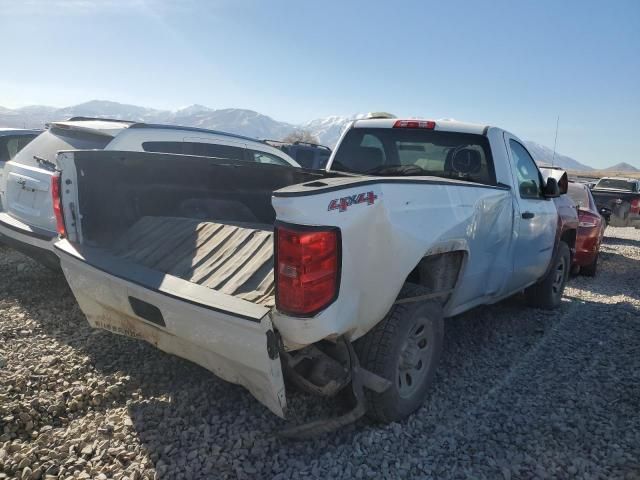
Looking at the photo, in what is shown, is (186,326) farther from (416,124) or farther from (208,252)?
(416,124)

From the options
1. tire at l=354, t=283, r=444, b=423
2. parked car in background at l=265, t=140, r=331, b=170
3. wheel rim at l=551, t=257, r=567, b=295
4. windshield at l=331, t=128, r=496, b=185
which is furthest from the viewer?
parked car in background at l=265, t=140, r=331, b=170

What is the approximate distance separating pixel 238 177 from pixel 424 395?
7.61 feet

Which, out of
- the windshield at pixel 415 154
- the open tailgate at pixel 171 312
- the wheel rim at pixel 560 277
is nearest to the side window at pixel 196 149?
the windshield at pixel 415 154

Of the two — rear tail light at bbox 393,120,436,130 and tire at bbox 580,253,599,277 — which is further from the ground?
rear tail light at bbox 393,120,436,130

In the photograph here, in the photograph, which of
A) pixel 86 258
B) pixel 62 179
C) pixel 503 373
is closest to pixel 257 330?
pixel 86 258

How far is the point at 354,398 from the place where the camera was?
2.70m

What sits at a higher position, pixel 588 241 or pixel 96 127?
pixel 96 127

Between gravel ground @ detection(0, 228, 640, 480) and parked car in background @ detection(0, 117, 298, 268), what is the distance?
74 cm

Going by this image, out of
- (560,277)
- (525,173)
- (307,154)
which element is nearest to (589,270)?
(560,277)

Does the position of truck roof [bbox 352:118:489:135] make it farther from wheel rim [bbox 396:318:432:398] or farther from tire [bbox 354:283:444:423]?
wheel rim [bbox 396:318:432:398]

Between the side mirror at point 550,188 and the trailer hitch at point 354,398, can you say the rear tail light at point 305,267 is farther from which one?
the side mirror at point 550,188

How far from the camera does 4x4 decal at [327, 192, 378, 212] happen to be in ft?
7.34

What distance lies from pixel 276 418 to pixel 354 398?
57 centimetres

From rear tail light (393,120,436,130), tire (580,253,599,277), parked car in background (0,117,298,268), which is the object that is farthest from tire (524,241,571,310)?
parked car in background (0,117,298,268)
